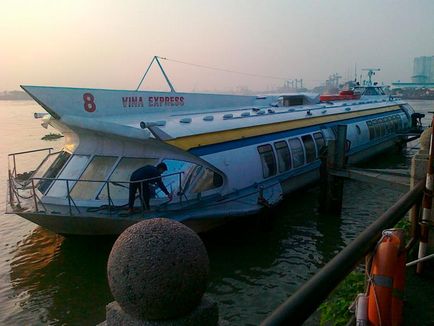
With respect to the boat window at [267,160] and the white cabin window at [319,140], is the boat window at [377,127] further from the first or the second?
the boat window at [267,160]

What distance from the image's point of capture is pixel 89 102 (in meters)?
12.9

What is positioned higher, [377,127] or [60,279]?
[377,127]

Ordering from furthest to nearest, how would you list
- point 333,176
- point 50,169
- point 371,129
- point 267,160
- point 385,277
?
point 371,129 → point 333,176 → point 267,160 → point 50,169 → point 385,277

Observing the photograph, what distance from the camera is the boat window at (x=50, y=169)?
1265 cm

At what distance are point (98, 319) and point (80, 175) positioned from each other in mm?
4326

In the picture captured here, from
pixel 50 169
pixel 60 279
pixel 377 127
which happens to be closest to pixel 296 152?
pixel 50 169

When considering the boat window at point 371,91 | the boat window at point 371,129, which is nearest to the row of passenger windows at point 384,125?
the boat window at point 371,129

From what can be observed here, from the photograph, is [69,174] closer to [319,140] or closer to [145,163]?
[145,163]

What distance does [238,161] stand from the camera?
12.6 meters

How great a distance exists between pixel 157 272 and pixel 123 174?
29.5ft

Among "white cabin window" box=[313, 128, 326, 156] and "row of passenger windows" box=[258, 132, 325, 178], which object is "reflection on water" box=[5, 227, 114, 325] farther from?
"white cabin window" box=[313, 128, 326, 156]

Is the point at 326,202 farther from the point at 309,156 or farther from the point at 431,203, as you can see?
the point at 431,203

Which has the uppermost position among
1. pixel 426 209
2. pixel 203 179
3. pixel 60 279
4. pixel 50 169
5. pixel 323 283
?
pixel 323 283

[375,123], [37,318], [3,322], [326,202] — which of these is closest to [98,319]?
[37,318]
